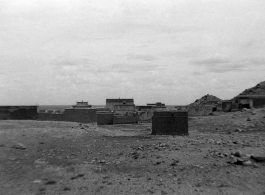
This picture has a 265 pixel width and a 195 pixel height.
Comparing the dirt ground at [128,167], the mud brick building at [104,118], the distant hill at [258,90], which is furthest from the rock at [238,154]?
the distant hill at [258,90]

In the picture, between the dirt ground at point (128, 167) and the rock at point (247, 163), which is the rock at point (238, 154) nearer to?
the dirt ground at point (128, 167)

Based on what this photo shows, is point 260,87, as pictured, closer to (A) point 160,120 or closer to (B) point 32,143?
(A) point 160,120

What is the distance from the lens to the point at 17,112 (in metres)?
20.0

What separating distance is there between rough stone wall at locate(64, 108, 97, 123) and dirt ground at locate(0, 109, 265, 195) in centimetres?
1577

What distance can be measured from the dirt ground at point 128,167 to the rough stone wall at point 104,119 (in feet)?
41.1

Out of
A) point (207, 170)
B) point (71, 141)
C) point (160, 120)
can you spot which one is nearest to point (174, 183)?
point (207, 170)

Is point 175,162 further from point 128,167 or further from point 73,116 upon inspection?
point 73,116

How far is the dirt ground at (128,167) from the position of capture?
5.76m

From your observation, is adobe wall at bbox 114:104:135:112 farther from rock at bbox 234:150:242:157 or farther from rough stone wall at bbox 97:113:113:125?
rock at bbox 234:150:242:157

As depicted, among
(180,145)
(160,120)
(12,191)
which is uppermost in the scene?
(160,120)

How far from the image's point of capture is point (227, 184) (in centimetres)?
572

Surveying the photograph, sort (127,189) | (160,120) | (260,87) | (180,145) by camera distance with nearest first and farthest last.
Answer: (127,189), (180,145), (160,120), (260,87)

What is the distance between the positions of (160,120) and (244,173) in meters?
5.98

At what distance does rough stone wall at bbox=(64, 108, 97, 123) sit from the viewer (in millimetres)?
24969
